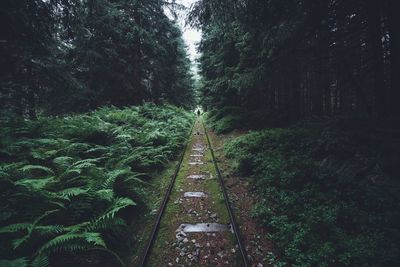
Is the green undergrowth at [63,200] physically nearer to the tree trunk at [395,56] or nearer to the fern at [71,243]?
the fern at [71,243]

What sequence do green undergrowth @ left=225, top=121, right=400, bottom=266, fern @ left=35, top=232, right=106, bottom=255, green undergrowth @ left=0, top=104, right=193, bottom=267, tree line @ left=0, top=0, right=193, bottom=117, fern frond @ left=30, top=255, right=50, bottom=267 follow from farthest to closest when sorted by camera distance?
tree line @ left=0, top=0, right=193, bottom=117 < green undergrowth @ left=225, top=121, right=400, bottom=266 < green undergrowth @ left=0, top=104, right=193, bottom=267 < fern @ left=35, top=232, right=106, bottom=255 < fern frond @ left=30, top=255, right=50, bottom=267

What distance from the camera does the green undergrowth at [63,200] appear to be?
11.6 feet

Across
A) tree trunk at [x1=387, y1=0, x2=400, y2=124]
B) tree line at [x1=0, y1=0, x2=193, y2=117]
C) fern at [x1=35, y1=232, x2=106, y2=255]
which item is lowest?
fern at [x1=35, y1=232, x2=106, y2=255]

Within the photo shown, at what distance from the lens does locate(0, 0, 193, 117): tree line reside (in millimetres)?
8070

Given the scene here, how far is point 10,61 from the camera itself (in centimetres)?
809

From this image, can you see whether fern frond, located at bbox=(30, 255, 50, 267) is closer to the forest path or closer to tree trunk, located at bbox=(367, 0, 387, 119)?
the forest path

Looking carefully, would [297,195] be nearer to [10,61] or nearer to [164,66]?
[10,61]

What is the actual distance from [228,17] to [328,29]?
4.05m

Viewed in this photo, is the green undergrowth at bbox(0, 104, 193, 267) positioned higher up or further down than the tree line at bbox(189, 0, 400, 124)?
further down

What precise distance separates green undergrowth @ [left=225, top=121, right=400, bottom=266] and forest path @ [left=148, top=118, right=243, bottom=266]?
91cm

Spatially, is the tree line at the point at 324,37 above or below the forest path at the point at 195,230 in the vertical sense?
above

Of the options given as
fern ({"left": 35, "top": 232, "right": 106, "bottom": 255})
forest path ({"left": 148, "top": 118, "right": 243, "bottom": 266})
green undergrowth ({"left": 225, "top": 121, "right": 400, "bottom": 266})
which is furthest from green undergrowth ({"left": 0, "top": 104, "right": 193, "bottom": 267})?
green undergrowth ({"left": 225, "top": 121, "right": 400, "bottom": 266})

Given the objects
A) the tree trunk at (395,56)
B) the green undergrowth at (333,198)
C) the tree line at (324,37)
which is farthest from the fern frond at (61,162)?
the tree trunk at (395,56)

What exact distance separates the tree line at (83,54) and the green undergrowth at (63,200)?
2.59 m
